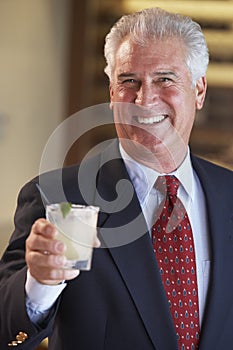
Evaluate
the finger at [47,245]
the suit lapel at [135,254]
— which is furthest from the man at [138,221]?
the finger at [47,245]

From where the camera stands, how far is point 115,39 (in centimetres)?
203

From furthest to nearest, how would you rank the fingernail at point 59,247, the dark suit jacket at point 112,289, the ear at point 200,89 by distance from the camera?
the ear at point 200,89, the dark suit jacket at point 112,289, the fingernail at point 59,247

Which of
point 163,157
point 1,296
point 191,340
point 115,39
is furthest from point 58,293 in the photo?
point 115,39

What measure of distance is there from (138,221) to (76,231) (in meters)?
0.35

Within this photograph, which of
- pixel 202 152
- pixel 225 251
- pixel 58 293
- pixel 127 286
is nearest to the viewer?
pixel 58 293

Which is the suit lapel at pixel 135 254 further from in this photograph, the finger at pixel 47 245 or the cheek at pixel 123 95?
the finger at pixel 47 245

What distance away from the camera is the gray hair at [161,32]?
197 cm

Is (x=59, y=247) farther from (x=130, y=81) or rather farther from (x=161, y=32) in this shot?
(x=161, y=32)

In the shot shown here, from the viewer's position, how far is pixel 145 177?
1.98 m

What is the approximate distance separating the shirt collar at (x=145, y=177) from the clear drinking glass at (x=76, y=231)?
15.2 inches

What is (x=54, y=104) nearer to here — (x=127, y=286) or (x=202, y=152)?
(x=202, y=152)

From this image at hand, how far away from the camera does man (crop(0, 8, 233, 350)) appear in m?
1.82

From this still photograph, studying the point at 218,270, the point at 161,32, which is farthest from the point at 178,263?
the point at 161,32

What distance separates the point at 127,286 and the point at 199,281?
0.18m
